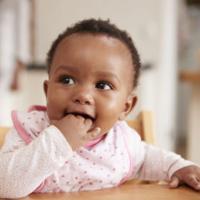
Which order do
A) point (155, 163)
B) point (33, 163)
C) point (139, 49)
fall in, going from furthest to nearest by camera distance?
point (139, 49)
point (155, 163)
point (33, 163)

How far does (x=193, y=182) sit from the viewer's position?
0.88 m

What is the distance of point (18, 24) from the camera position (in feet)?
12.4

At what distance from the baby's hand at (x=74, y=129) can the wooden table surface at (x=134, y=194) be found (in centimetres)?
9

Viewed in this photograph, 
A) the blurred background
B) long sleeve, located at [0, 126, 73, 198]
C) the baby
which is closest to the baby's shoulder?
the baby

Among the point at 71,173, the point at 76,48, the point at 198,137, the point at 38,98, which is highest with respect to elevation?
the point at 76,48

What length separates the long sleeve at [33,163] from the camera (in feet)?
2.50

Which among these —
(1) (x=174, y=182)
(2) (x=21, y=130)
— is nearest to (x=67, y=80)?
(2) (x=21, y=130)

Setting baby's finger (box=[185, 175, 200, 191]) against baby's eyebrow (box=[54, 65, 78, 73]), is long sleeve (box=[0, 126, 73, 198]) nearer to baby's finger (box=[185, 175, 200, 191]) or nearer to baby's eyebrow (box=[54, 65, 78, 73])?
baby's eyebrow (box=[54, 65, 78, 73])

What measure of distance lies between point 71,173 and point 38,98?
2.33m

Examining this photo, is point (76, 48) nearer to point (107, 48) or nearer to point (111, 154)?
point (107, 48)

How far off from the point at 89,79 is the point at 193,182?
0.86 feet

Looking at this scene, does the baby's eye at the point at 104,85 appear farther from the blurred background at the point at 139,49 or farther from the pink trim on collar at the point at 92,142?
the blurred background at the point at 139,49

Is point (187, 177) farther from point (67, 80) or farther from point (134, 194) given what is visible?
point (67, 80)

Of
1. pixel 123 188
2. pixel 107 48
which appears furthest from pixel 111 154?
pixel 107 48
